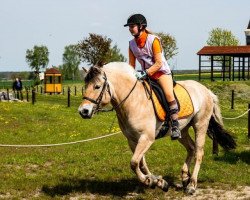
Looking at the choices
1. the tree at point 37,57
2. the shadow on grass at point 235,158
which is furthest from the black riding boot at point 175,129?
the tree at point 37,57

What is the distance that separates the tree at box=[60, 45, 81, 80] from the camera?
125 metres

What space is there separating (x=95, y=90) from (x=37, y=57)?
3985 inches

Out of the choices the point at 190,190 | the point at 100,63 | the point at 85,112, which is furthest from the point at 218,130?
the point at 85,112

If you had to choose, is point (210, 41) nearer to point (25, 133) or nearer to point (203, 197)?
point (25, 133)

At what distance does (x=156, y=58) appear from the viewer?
8.38 meters

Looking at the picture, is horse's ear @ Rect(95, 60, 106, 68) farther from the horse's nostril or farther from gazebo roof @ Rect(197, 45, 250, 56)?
gazebo roof @ Rect(197, 45, 250, 56)

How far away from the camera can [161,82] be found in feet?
28.2

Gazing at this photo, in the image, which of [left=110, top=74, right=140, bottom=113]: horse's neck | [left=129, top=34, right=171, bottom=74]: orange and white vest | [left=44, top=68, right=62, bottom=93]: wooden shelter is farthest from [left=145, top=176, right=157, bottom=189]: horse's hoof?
[left=44, top=68, right=62, bottom=93]: wooden shelter

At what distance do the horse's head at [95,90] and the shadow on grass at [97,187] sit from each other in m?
1.96

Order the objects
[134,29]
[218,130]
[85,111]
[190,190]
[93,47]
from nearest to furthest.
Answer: [85,111]
[134,29]
[190,190]
[218,130]
[93,47]

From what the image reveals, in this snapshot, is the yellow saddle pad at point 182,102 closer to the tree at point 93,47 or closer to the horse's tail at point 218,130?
the horse's tail at point 218,130

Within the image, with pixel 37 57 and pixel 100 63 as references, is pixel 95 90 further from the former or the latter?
pixel 37 57

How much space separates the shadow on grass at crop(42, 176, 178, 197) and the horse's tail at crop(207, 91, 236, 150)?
1627 mm

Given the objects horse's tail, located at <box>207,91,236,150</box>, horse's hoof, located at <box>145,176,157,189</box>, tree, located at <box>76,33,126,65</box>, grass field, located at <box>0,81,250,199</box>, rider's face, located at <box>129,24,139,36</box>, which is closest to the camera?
horse's hoof, located at <box>145,176,157,189</box>
